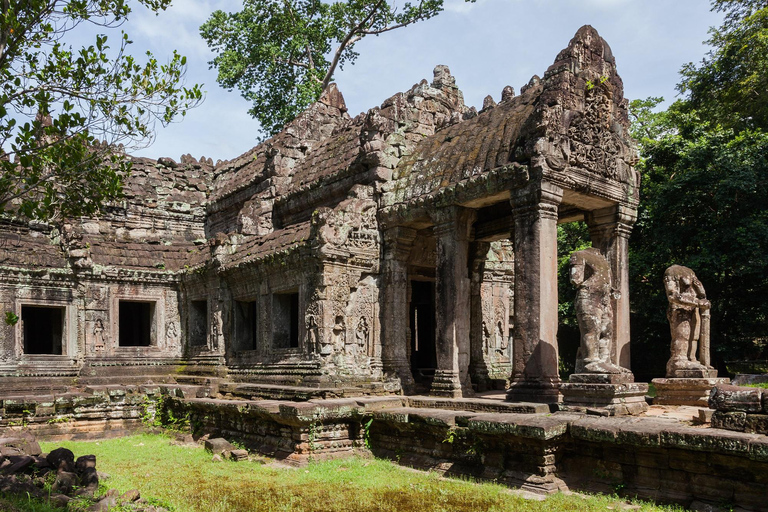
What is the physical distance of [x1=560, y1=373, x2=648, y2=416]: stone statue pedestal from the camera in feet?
27.6

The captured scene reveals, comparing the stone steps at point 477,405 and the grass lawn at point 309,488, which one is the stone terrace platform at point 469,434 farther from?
the grass lawn at point 309,488

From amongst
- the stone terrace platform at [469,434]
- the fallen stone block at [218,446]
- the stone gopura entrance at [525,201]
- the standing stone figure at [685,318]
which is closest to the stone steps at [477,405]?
the stone terrace platform at [469,434]

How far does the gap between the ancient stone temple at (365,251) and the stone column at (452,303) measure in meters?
0.03

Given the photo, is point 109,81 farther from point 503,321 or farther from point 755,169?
point 755,169

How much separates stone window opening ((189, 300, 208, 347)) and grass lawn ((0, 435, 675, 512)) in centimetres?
551

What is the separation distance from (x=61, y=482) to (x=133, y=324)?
1247 centimetres

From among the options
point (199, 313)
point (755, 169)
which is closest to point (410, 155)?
point (199, 313)

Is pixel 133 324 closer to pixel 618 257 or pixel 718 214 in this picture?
pixel 618 257

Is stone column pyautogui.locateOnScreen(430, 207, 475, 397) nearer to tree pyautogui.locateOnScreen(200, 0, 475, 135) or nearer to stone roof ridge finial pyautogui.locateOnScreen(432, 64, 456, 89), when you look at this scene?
stone roof ridge finial pyautogui.locateOnScreen(432, 64, 456, 89)

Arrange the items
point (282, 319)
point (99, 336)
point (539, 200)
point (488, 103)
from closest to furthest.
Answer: point (539, 200) → point (488, 103) → point (282, 319) → point (99, 336)

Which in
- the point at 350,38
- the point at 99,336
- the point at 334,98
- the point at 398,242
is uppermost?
the point at 350,38

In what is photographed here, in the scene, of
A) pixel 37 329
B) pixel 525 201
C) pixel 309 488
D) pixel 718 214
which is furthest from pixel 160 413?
pixel 718 214

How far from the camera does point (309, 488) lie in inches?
346

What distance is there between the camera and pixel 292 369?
12469 mm
